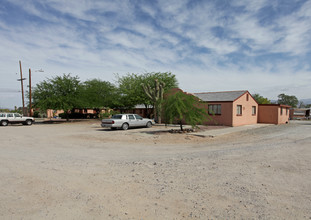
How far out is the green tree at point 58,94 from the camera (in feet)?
92.2

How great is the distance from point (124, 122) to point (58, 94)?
15003 millimetres

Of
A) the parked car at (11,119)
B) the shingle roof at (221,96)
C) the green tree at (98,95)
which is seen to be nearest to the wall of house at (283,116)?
the shingle roof at (221,96)

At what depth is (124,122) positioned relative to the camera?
63.6 ft

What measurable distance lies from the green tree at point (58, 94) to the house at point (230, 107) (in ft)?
57.4

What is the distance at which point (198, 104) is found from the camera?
647 inches

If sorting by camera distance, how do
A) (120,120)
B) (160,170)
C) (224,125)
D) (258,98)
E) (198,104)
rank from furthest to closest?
1. (258,98)
2. (224,125)
3. (120,120)
4. (198,104)
5. (160,170)

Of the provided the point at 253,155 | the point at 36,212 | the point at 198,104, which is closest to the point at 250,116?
the point at 198,104

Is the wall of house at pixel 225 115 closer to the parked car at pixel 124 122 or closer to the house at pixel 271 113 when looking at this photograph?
the parked car at pixel 124 122

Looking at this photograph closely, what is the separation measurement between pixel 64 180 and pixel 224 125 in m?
20.4

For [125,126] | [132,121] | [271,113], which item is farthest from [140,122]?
[271,113]

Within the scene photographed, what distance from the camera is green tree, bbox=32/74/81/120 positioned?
28.1 metres

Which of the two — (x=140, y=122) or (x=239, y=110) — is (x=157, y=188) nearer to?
(x=140, y=122)

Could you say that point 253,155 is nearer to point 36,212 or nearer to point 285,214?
point 285,214

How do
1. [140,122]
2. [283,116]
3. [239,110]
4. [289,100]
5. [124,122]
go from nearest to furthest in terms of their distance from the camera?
[124,122]
[140,122]
[239,110]
[283,116]
[289,100]
